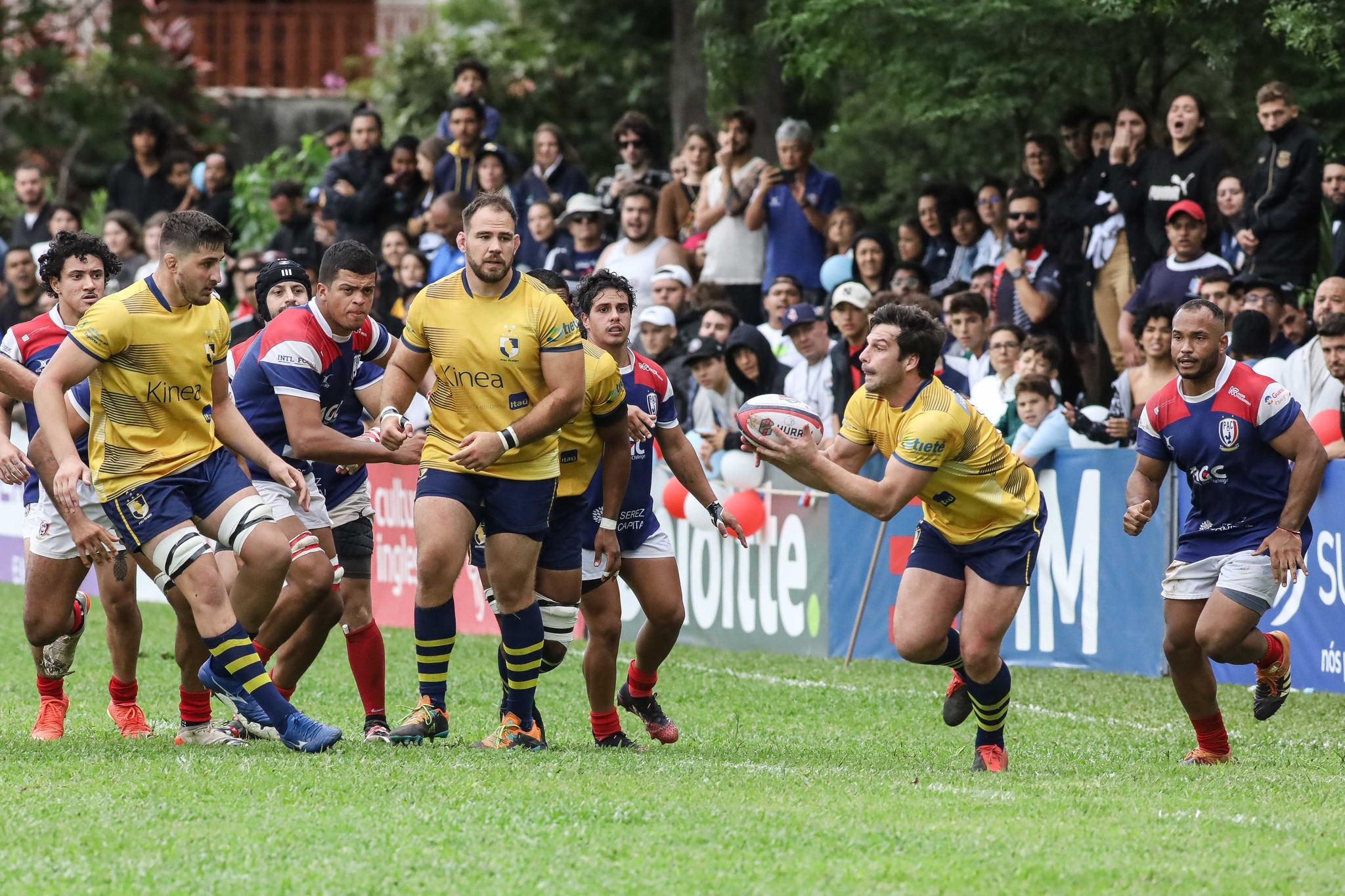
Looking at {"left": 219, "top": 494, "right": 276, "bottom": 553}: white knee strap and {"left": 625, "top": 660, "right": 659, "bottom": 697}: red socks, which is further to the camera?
{"left": 625, "top": 660, "right": 659, "bottom": 697}: red socks

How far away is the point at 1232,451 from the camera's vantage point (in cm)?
827

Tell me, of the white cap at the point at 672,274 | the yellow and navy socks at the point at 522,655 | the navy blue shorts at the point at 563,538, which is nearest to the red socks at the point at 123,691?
the navy blue shorts at the point at 563,538

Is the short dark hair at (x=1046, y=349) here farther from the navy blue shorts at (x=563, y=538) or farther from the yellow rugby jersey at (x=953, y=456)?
the navy blue shorts at (x=563, y=538)

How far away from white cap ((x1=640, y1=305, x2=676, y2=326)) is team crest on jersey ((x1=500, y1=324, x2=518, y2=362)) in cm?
592

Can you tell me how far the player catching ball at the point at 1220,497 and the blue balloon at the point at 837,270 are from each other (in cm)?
659

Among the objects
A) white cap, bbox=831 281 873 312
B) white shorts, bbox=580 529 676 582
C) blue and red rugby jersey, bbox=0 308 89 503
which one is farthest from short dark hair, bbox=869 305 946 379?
white cap, bbox=831 281 873 312

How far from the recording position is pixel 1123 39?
582 inches

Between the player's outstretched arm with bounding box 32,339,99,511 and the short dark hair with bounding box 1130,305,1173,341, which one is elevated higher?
the short dark hair with bounding box 1130,305,1173,341

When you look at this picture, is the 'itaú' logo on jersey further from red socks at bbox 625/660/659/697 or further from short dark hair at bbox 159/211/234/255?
red socks at bbox 625/660/659/697

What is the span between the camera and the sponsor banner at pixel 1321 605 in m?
10.6

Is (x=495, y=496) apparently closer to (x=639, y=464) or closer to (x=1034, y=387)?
(x=639, y=464)

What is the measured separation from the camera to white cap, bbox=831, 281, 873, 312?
1367cm

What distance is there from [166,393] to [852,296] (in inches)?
282

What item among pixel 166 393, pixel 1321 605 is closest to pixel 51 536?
pixel 166 393
